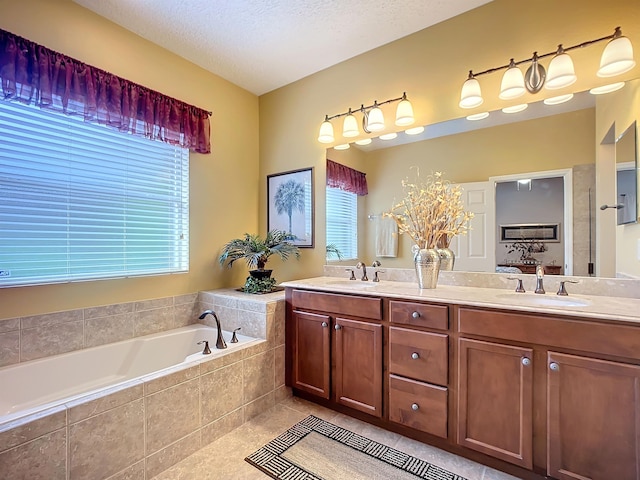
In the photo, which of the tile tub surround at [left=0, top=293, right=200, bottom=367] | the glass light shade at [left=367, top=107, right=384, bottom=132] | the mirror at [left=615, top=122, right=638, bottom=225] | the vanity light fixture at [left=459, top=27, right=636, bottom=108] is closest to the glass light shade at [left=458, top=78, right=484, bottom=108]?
the vanity light fixture at [left=459, top=27, right=636, bottom=108]

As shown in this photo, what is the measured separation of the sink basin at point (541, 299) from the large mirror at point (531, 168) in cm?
23

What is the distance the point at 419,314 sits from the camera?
5.77ft

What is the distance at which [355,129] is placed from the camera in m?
2.60

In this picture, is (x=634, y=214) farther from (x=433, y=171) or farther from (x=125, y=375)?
(x=125, y=375)

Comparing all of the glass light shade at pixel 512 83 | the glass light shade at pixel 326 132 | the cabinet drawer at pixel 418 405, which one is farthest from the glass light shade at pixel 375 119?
the cabinet drawer at pixel 418 405

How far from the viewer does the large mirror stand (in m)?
1.80

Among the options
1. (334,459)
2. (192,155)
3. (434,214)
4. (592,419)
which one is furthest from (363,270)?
(192,155)

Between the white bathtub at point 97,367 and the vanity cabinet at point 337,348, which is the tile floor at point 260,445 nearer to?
the vanity cabinet at point 337,348

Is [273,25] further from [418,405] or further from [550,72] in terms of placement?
[418,405]

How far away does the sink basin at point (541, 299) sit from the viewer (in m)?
1.62

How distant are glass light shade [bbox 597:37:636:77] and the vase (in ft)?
4.22

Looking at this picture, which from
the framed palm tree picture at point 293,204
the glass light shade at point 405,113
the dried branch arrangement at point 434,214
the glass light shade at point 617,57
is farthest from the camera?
the framed palm tree picture at point 293,204

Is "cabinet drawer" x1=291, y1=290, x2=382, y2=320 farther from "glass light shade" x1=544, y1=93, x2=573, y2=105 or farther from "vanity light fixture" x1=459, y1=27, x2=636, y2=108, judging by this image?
"glass light shade" x1=544, y1=93, x2=573, y2=105

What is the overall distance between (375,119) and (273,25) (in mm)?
1006
